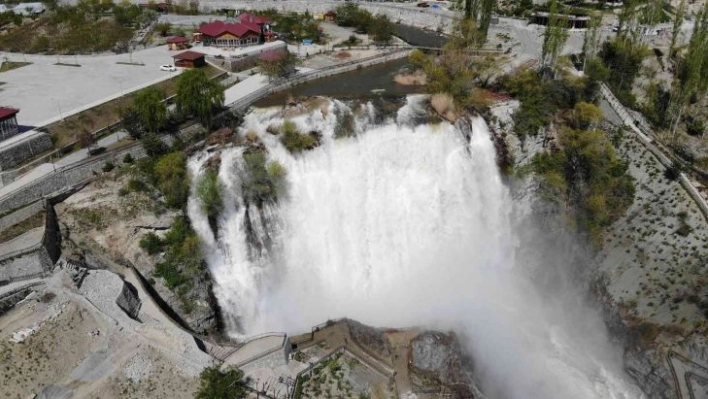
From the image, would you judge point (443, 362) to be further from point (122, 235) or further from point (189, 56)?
point (189, 56)

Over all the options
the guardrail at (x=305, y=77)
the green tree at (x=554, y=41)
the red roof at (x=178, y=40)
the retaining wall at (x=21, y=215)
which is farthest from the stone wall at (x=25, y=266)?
the green tree at (x=554, y=41)

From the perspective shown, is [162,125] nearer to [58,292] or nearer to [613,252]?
[58,292]

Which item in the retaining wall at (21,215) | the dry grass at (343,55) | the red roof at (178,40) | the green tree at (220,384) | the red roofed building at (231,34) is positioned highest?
the red roofed building at (231,34)

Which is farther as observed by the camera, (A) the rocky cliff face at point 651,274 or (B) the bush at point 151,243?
(B) the bush at point 151,243

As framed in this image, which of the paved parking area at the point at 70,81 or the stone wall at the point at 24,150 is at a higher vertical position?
the paved parking area at the point at 70,81

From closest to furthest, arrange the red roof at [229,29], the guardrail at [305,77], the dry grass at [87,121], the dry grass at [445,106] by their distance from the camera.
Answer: the dry grass at [87,121] < the dry grass at [445,106] < the guardrail at [305,77] < the red roof at [229,29]

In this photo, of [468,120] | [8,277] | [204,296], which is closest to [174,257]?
[204,296]

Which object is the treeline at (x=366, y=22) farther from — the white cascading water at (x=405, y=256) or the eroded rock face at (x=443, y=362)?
the eroded rock face at (x=443, y=362)

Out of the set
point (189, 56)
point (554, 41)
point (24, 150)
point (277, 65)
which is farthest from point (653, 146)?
point (24, 150)
